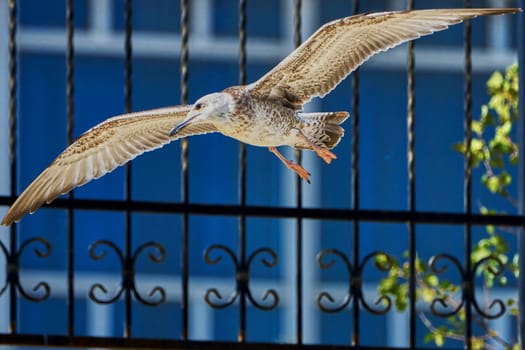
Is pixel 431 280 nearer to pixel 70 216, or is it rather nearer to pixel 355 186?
pixel 355 186

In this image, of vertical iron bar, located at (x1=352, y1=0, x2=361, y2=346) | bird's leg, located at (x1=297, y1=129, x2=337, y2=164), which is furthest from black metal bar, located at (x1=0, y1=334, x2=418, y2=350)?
bird's leg, located at (x1=297, y1=129, x2=337, y2=164)

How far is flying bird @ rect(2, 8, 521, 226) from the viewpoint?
4.46 m

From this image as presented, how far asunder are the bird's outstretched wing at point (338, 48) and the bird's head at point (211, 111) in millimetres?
180

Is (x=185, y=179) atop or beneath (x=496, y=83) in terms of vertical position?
beneath

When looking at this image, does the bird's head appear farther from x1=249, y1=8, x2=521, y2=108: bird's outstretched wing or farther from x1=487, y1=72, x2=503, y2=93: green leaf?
x1=487, y1=72, x2=503, y2=93: green leaf

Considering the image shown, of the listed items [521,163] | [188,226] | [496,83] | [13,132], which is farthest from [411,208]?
[13,132]

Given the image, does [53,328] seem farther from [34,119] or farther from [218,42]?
[218,42]

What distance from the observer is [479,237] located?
11312 millimetres

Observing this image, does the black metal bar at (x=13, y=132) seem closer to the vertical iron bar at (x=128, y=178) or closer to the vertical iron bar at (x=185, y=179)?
the vertical iron bar at (x=128, y=178)

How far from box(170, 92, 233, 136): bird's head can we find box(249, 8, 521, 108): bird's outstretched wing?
7.1 inches

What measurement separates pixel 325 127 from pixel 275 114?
10.6 inches

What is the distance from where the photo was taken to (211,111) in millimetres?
4430

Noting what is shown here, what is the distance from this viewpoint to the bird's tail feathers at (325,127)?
4.75 m

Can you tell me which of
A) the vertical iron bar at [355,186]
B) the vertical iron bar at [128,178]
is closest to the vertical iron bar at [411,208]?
the vertical iron bar at [355,186]
